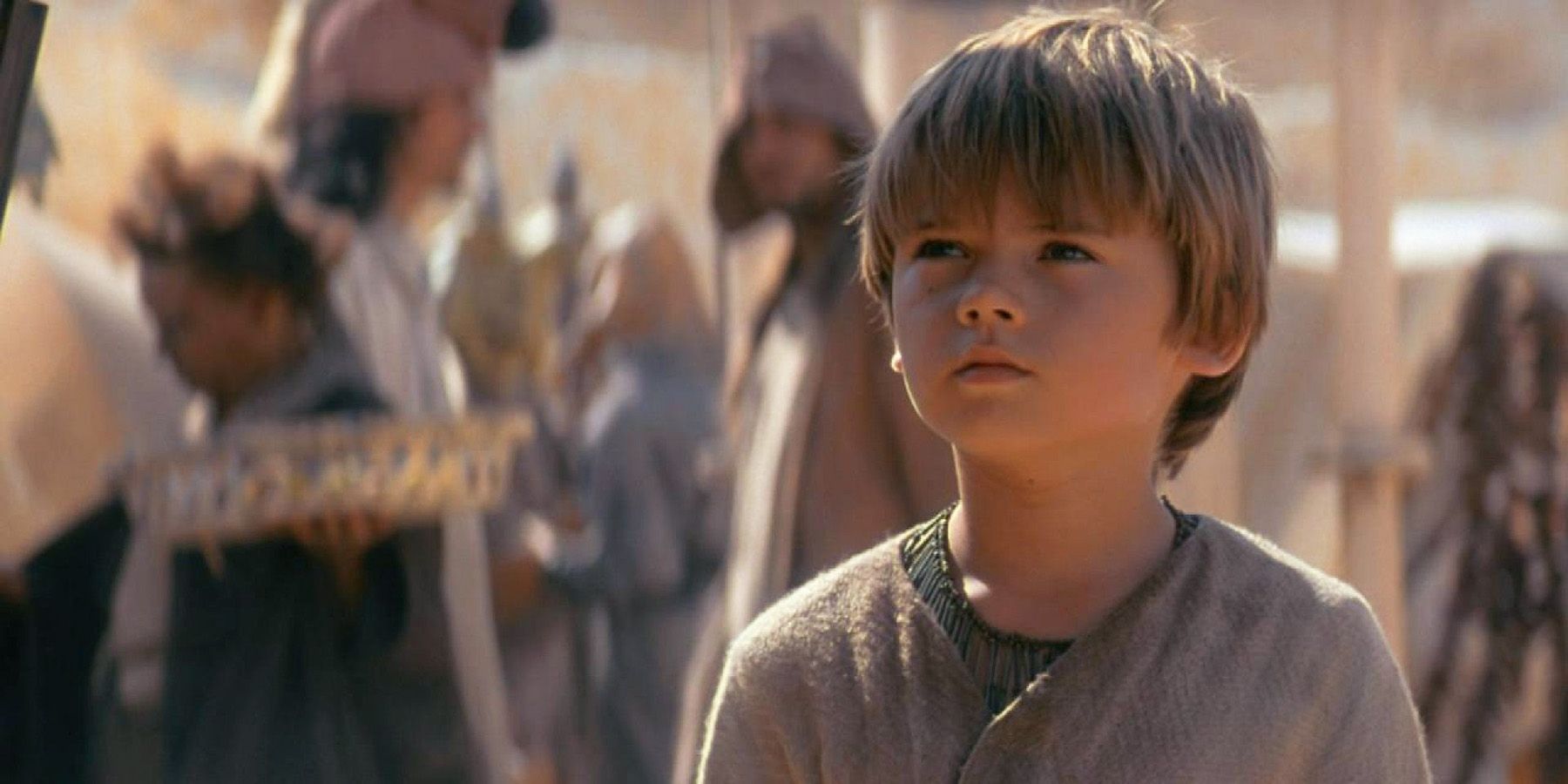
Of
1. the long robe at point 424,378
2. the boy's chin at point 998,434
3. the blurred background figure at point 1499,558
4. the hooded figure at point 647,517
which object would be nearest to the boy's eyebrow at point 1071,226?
the boy's chin at point 998,434

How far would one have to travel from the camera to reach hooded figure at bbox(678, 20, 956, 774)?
4.69 m

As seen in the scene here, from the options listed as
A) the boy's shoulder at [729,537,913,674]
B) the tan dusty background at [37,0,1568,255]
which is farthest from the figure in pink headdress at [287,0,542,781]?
the tan dusty background at [37,0,1568,255]

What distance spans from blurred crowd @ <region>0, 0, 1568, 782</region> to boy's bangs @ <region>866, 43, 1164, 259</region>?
2764mm

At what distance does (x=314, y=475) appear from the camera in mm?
4762

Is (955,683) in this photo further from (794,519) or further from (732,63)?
(732,63)

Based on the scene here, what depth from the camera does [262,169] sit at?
209 inches

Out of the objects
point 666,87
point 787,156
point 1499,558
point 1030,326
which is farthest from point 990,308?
point 666,87

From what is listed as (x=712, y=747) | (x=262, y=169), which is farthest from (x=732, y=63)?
(x=712, y=747)

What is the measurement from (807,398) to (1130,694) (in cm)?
312

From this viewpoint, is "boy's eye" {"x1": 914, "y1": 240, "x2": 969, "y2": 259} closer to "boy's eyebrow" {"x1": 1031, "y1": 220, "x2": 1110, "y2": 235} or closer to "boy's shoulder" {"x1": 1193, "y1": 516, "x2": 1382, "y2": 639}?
"boy's eyebrow" {"x1": 1031, "y1": 220, "x2": 1110, "y2": 235}

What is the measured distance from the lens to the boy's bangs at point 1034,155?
1760mm

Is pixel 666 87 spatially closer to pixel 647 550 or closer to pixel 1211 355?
pixel 647 550

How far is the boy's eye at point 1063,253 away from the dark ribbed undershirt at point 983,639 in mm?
228

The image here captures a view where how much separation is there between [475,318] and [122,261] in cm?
474
